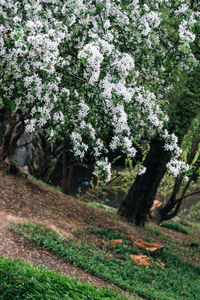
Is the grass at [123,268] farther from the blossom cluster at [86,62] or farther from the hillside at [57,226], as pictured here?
the blossom cluster at [86,62]

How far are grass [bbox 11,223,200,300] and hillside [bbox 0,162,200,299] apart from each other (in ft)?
0.22

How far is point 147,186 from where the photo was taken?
446 inches

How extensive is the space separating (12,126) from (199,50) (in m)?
5.71

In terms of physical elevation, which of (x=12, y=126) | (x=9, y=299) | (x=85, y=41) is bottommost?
(x=9, y=299)

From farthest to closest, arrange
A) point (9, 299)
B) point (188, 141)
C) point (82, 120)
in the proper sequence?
point (188, 141) → point (82, 120) → point (9, 299)

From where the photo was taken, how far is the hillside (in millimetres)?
6012

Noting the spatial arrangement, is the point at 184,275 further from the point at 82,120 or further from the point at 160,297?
the point at 82,120

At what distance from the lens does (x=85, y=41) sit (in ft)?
17.6

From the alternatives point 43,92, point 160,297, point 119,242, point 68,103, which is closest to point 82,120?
point 68,103

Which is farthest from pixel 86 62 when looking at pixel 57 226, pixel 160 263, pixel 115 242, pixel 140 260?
pixel 160 263

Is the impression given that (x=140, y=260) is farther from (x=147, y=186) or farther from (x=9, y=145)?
(x=9, y=145)

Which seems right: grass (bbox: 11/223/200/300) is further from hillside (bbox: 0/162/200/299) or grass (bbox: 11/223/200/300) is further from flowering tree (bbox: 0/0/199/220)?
flowering tree (bbox: 0/0/199/220)

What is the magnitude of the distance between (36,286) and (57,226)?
392 cm

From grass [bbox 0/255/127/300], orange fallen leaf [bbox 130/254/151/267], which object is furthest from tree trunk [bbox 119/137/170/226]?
grass [bbox 0/255/127/300]
